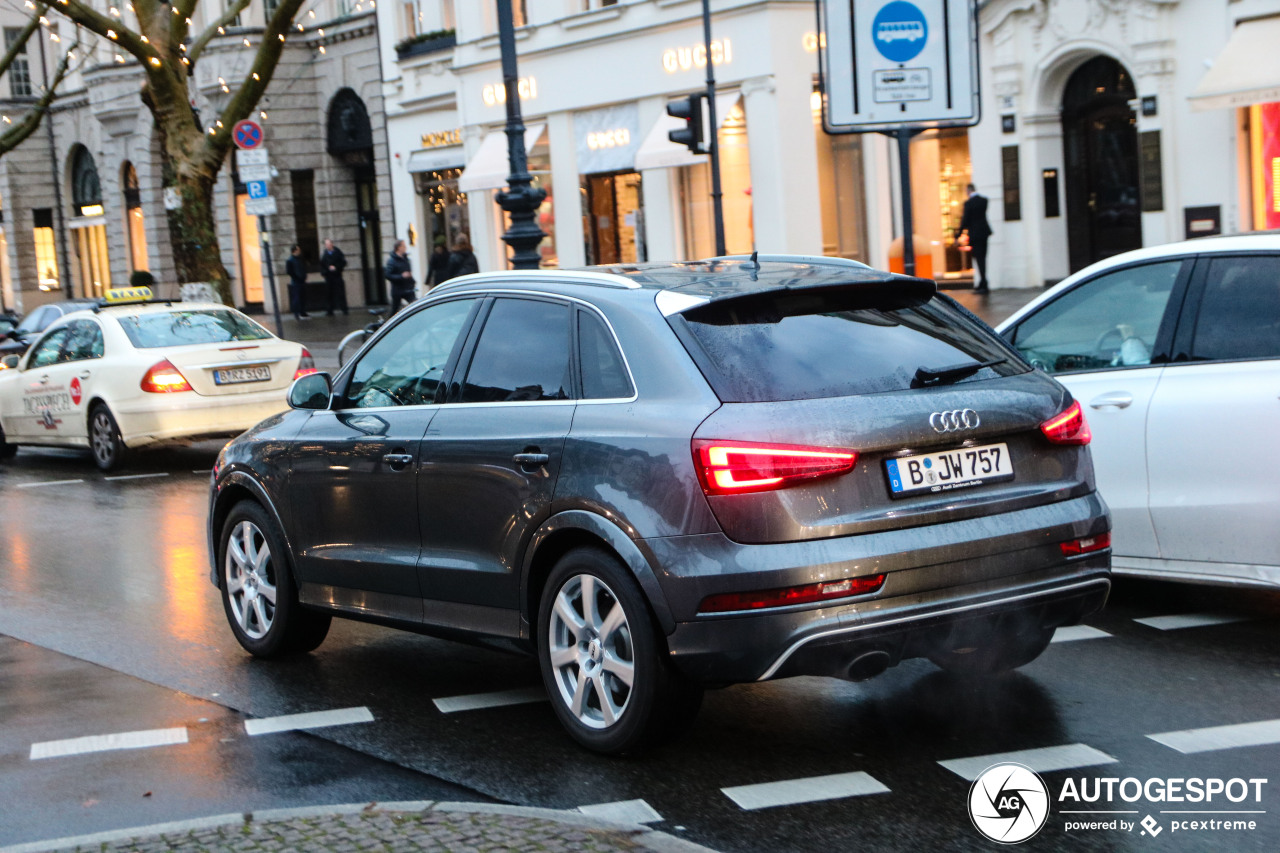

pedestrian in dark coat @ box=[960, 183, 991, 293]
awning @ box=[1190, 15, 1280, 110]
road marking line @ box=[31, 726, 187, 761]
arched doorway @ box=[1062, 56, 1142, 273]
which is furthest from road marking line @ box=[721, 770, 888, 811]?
pedestrian in dark coat @ box=[960, 183, 991, 293]

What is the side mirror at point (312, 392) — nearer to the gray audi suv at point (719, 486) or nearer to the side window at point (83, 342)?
the gray audi suv at point (719, 486)

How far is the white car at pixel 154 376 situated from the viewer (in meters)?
14.8

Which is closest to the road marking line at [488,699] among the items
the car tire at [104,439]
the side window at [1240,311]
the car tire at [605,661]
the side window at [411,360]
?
the car tire at [605,661]

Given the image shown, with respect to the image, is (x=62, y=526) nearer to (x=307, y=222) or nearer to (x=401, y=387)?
(x=401, y=387)

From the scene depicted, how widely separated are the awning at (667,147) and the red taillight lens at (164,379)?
16.0 m

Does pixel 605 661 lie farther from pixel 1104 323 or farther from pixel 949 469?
pixel 1104 323

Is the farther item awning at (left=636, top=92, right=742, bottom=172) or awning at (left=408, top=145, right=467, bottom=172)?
awning at (left=408, top=145, right=467, bottom=172)

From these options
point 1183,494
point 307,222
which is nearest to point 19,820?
point 1183,494

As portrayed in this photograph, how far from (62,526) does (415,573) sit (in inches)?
267

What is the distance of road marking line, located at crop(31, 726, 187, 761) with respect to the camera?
19.3 feet

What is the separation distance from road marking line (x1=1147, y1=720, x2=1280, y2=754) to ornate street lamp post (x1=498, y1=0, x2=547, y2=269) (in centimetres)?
1140

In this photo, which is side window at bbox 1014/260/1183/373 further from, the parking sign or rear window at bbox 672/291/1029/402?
the parking sign

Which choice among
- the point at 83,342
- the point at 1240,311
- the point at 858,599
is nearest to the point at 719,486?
the point at 858,599

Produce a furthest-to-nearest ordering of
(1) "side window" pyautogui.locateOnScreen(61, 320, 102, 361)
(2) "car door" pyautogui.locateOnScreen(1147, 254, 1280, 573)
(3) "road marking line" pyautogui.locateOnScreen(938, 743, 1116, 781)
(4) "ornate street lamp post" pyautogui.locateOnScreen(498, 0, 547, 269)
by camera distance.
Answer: (4) "ornate street lamp post" pyautogui.locateOnScreen(498, 0, 547, 269)
(1) "side window" pyautogui.locateOnScreen(61, 320, 102, 361)
(2) "car door" pyautogui.locateOnScreen(1147, 254, 1280, 573)
(3) "road marking line" pyautogui.locateOnScreen(938, 743, 1116, 781)
